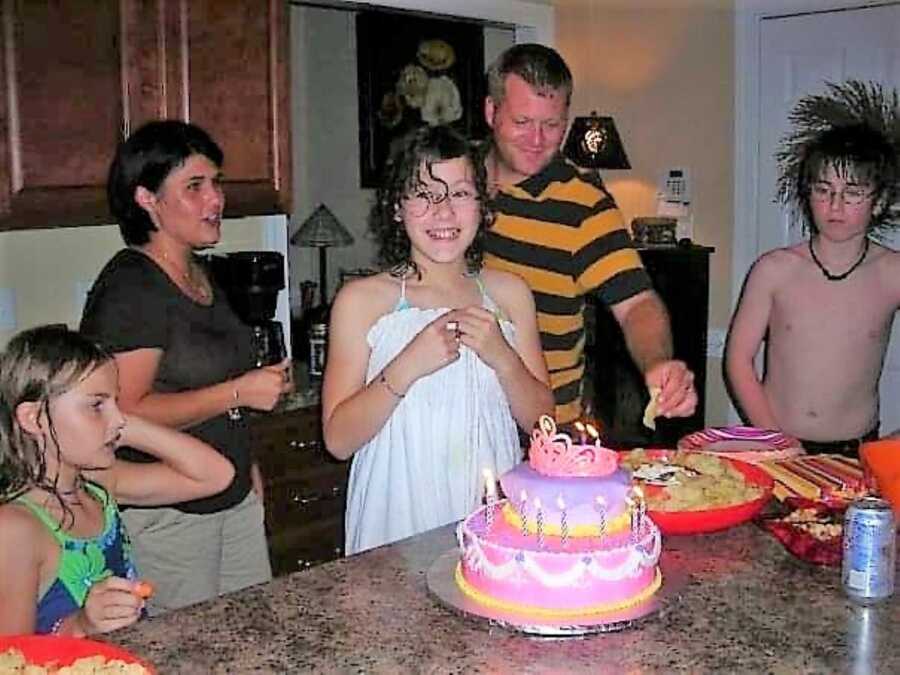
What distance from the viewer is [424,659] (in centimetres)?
151

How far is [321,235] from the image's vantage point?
5629 millimetres

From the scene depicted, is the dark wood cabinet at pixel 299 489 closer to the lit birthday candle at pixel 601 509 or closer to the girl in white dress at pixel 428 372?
the girl in white dress at pixel 428 372

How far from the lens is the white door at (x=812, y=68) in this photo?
15.6 ft

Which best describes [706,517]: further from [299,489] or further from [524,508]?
[299,489]

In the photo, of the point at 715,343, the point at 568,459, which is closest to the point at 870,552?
the point at 568,459

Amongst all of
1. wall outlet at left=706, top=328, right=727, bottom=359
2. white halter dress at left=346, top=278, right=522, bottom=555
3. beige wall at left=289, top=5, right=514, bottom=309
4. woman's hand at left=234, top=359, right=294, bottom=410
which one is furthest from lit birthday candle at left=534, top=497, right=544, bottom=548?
beige wall at left=289, top=5, right=514, bottom=309

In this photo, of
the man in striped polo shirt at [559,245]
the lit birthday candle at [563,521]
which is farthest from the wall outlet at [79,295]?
the lit birthday candle at [563,521]

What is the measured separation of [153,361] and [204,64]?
1.13 m

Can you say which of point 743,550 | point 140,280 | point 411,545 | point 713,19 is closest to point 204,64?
point 140,280

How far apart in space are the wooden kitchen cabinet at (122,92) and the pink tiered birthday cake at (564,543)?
1.69 m

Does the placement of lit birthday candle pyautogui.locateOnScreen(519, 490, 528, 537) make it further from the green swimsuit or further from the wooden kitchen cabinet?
the wooden kitchen cabinet

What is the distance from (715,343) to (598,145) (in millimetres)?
982

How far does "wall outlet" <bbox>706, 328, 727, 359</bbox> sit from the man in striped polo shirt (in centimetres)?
253

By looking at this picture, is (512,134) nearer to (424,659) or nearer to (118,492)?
(118,492)
